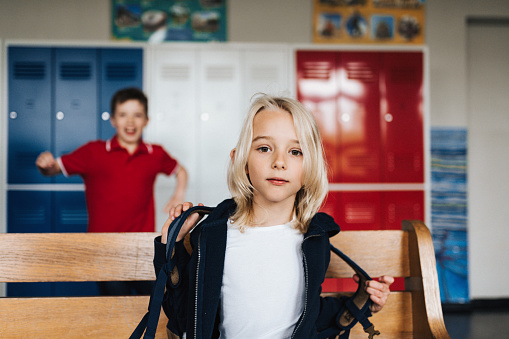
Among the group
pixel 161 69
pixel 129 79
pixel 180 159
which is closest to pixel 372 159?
pixel 180 159

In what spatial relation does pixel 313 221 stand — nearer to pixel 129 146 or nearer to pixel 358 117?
pixel 129 146

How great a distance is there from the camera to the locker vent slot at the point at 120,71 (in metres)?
3.12

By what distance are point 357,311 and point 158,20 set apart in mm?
3289

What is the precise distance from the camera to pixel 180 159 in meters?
3.14

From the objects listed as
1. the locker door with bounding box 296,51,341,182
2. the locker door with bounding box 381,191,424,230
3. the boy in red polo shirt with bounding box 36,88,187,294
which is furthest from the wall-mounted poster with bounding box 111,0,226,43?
the locker door with bounding box 381,191,424,230

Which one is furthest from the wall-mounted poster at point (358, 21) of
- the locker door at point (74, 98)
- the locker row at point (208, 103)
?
the locker door at point (74, 98)

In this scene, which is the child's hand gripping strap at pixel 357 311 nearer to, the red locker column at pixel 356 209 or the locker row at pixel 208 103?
the locker row at pixel 208 103

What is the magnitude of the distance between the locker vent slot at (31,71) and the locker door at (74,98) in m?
0.11

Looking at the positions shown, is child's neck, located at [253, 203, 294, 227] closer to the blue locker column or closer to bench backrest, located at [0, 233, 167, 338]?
bench backrest, located at [0, 233, 167, 338]

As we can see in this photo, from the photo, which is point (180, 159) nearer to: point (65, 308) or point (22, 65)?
point (22, 65)

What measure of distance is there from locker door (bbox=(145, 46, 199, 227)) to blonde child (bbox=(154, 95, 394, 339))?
2.18 metres

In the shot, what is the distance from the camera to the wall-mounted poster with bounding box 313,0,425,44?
12.2ft

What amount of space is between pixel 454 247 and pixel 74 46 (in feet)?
11.6

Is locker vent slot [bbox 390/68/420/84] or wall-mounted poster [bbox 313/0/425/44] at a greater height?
wall-mounted poster [bbox 313/0/425/44]
